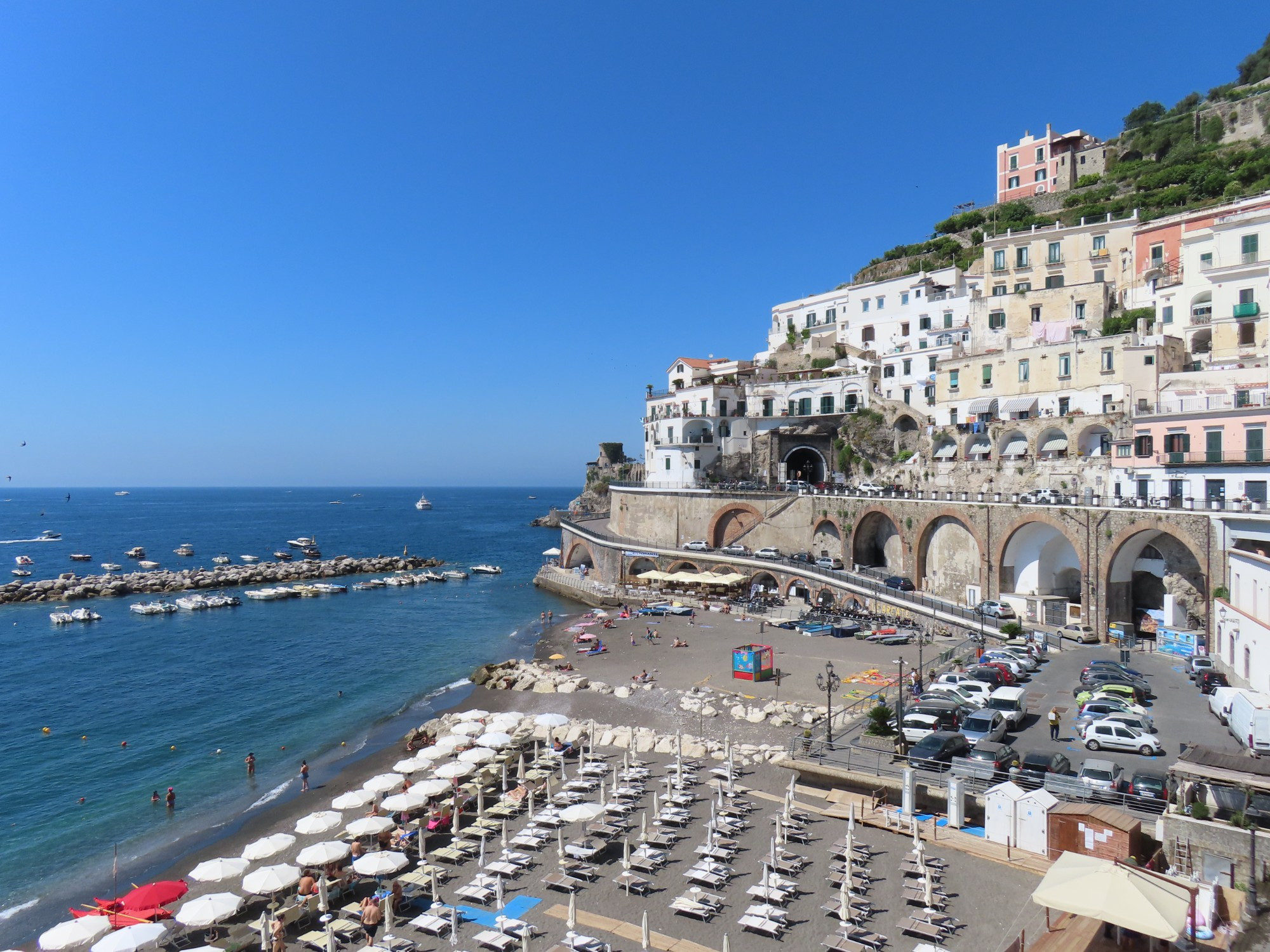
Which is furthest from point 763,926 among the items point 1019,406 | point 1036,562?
point 1019,406

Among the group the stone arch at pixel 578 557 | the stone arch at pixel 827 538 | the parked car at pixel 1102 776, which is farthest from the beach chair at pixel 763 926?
the stone arch at pixel 578 557

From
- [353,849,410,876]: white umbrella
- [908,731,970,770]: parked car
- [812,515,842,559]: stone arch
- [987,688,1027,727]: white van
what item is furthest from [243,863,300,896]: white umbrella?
[812,515,842,559]: stone arch

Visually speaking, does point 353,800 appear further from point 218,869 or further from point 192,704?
point 192,704

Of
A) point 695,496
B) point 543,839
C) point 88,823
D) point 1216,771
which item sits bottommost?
point 88,823

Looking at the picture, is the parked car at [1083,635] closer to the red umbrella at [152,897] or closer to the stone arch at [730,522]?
the stone arch at [730,522]

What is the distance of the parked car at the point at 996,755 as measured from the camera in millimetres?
18359

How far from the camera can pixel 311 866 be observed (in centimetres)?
1853

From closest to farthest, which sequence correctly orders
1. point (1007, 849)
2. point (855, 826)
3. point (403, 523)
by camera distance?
point (1007, 849)
point (855, 826)
point (403, 523)

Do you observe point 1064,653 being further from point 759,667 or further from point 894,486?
point 894,486

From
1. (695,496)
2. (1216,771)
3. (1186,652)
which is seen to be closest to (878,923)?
(1216,771)

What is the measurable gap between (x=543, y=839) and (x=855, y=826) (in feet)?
24.7

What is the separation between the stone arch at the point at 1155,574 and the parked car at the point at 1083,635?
1265 millimetres

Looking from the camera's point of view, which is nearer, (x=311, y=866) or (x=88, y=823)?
(x=311, y=866)

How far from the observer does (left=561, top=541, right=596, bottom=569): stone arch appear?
218 feet
